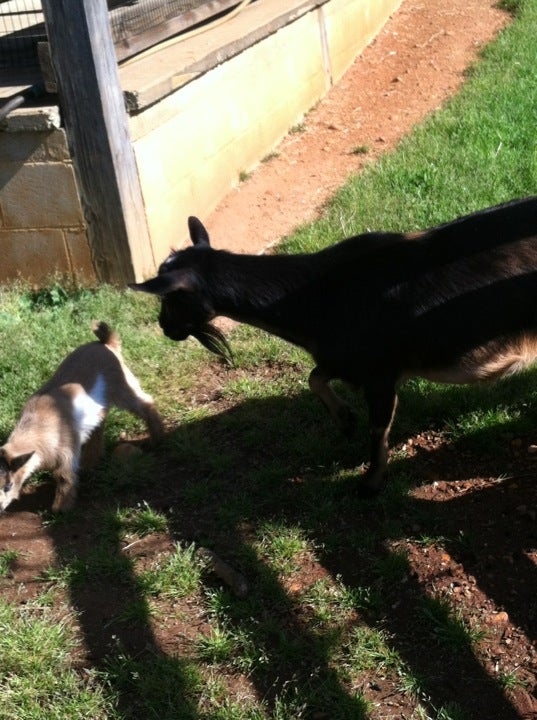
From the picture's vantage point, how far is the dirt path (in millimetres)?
7602

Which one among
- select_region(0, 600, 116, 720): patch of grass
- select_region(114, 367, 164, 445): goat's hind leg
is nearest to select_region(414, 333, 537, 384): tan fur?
select_region(114, 367, 164, 445): goat's hind leg

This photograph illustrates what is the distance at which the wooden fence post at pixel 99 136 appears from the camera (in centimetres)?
594

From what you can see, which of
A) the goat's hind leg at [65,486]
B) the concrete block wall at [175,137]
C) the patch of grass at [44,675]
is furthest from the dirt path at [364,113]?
the patch of grass at [44,675]

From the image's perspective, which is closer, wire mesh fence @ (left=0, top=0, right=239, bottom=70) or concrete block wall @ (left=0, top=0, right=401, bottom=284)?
concrete block wall @ (left=0, top=0, right=401, bottom=284)

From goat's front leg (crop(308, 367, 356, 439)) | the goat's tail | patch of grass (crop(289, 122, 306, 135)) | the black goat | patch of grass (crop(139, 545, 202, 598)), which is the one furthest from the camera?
patch of grass (crop(289, 122, 306, 135))

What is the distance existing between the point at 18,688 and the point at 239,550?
118 cm

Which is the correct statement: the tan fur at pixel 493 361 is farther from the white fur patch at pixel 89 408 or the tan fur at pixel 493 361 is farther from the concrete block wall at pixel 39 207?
the concrete block wall at pixel 39 207

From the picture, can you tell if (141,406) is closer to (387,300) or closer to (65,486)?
(65,486)

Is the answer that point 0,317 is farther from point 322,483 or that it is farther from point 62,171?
point 322,483

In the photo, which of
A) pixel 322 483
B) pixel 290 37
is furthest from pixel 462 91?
pixel 322 483

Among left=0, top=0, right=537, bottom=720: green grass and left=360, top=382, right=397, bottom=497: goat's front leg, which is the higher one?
left=360, top=382, right=397, bottom=497: goat's front leg

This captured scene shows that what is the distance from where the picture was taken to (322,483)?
15.1 ft

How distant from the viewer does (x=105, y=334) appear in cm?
532

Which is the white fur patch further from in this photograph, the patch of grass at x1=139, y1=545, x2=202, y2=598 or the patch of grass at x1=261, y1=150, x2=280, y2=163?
the patch of grass at x1=261, y1=150, x2=280, y2=163
